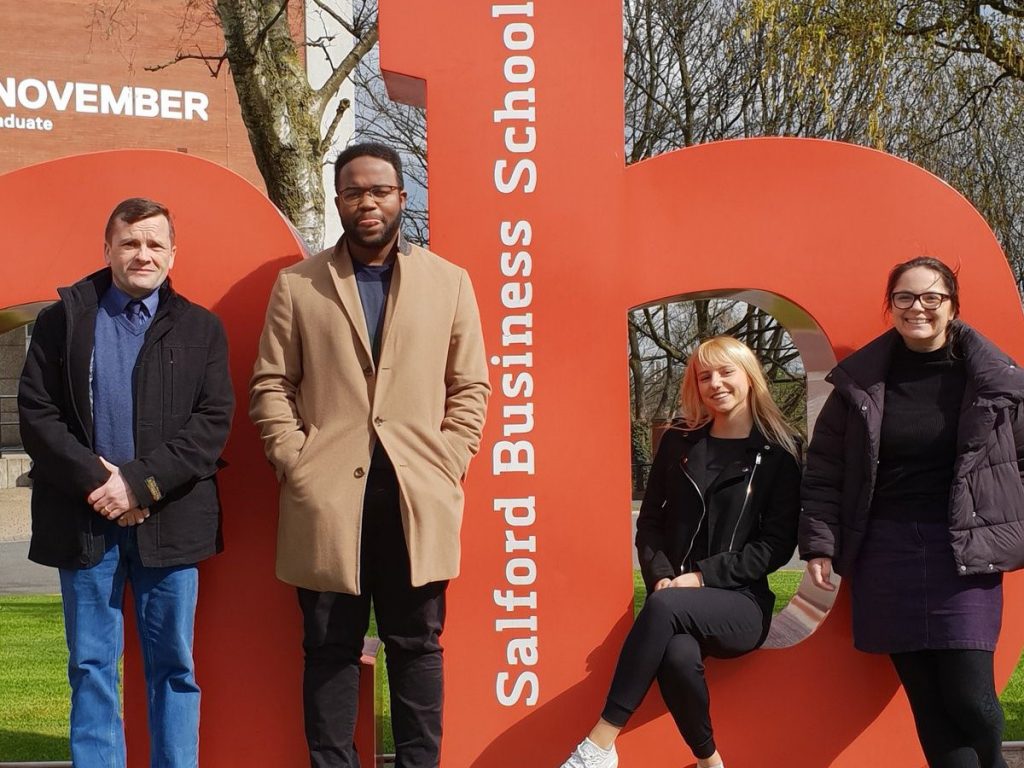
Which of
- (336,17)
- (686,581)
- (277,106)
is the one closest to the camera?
(686,581)

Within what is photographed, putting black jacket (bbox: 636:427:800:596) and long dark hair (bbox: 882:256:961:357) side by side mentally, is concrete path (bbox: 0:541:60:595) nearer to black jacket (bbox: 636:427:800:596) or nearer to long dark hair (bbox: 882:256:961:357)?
black jacket (bbox: 636:427:800:596)

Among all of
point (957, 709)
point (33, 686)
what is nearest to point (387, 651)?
point (957, 709)

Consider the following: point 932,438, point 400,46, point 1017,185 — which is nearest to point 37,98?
point 1017,185

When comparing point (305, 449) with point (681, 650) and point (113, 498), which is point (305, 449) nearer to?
point (113, 498)

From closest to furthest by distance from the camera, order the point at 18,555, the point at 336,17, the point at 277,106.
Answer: the point at 277,106, the point at 336,17, the point at 18,555

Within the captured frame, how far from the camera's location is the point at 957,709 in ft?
11.7

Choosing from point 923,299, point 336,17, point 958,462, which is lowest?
point 958,462

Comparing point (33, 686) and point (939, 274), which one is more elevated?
point (939, 274)

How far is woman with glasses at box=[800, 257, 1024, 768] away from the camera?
3570 mm

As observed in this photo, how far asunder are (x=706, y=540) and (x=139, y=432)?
1890 millimetres

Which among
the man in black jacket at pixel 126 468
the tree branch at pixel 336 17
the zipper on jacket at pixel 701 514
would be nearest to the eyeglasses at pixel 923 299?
the zipper on jacket at pixel 701 514

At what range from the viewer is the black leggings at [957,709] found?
3523mm

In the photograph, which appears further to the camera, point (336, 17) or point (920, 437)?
point (336, 17)

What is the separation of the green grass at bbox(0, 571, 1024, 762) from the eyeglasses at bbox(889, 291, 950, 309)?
2335 millimetres
